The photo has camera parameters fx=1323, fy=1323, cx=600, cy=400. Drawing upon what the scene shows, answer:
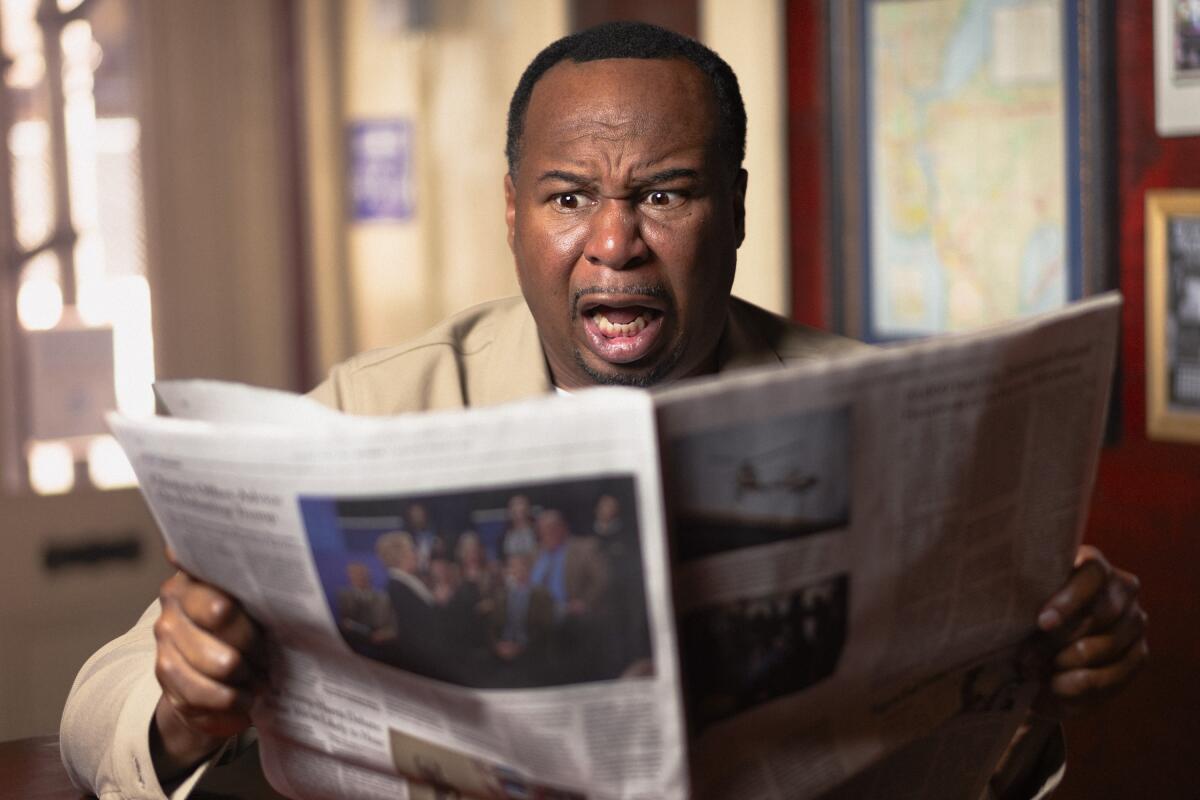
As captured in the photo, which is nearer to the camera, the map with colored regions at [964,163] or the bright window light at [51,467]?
the map with colored regions at [964,163]

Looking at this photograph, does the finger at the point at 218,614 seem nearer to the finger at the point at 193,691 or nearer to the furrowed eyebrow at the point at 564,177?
the finger at the point at 193,691

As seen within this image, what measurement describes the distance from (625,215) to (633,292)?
0.24ft

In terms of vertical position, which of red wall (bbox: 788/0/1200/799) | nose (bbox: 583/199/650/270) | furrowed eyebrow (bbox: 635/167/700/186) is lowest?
red wall (bbox: 788/0/1200/799)

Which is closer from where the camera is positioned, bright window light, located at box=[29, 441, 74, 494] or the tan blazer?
the tan blazer

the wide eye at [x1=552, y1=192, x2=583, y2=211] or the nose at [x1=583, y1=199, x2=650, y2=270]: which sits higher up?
the wide eye at [x1=552, y1=192, x2=583, y2=211]

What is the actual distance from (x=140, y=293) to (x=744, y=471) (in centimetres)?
266

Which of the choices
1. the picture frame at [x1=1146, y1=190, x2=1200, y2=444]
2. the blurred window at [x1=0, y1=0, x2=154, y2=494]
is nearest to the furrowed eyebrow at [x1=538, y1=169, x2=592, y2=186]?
the picture frame at [x1=1146, y1=190, x2=1200, y2=444]

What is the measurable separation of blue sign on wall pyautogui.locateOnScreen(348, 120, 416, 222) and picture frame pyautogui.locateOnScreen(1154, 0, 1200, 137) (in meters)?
1.83

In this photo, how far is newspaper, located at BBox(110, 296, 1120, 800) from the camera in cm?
70

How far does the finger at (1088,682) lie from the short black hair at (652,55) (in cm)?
59

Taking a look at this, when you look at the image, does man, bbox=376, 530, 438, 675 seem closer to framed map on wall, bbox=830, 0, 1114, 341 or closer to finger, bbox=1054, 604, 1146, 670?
finger, bbox=1054, 604, 1146, 670

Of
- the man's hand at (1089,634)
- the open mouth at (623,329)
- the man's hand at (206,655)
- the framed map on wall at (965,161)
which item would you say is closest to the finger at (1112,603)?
the man's hand at (1089,634)

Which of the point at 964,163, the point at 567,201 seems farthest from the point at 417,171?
the point at 567,201

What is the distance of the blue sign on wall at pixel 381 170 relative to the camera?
334 centimetres
